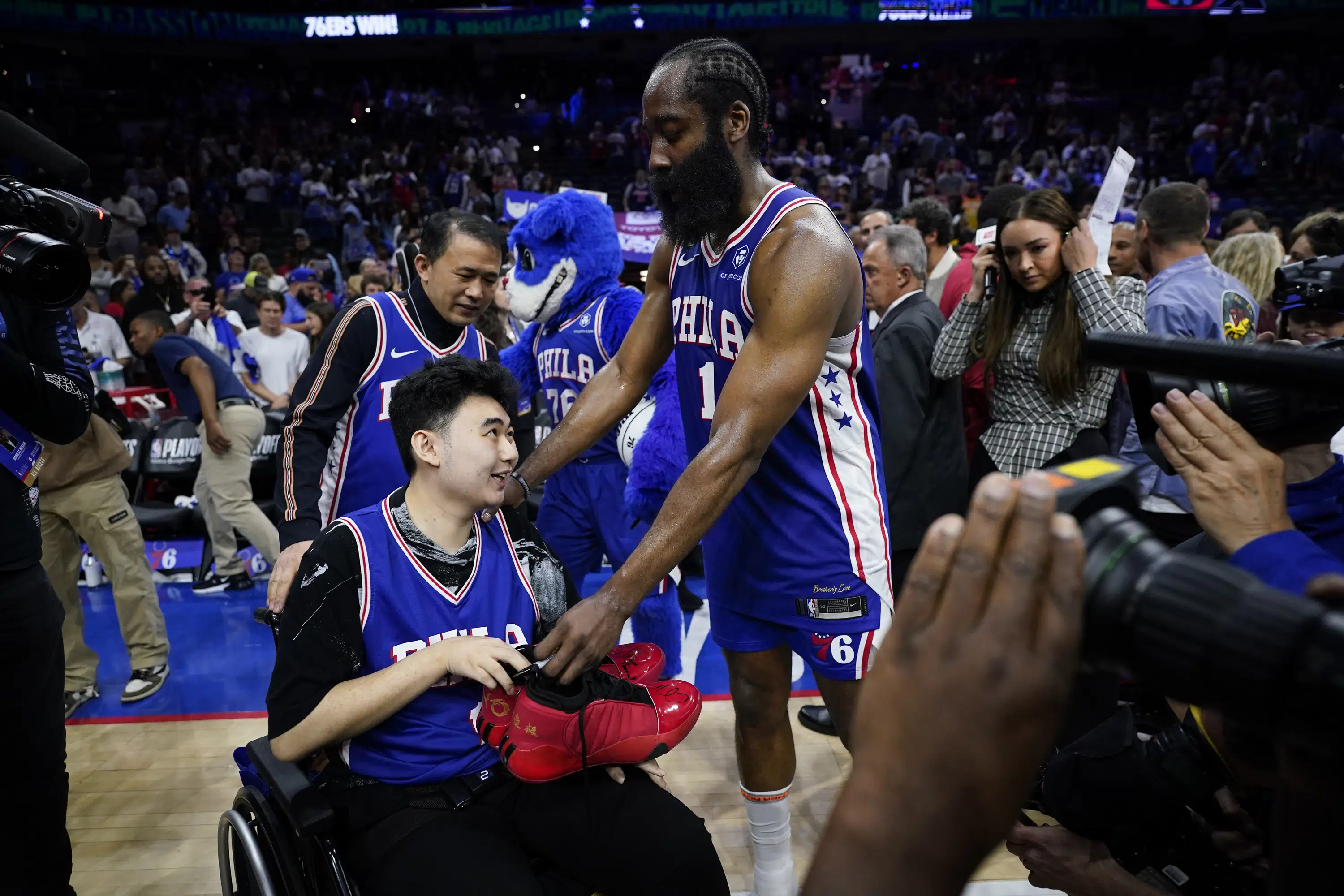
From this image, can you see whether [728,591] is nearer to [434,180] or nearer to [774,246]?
[774,246]

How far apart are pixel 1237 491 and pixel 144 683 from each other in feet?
13.6

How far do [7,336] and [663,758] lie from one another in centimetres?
232

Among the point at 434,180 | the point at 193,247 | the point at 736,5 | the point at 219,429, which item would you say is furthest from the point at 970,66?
the point at 219,429

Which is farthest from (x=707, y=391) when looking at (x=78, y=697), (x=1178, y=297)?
(x=78, y=697)

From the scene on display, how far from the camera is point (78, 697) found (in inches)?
151

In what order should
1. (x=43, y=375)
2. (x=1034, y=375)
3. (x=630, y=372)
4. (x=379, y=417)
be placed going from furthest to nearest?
(x=1034, y=375)
(x=379, y=417)
(x=630, y=372)
(x=43, y=375)

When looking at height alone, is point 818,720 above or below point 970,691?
below

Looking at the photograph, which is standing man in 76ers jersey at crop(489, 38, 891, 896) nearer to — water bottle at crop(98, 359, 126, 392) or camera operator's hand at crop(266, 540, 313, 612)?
camera operator's hand at crop(266, 540, 313, 612)

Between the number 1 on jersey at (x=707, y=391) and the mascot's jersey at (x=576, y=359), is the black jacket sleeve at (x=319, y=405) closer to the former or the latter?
the mascot's jersey at (x=576, y=359)

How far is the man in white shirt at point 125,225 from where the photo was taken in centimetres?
1252

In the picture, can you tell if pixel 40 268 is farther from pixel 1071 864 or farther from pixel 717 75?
pixel 1071 864

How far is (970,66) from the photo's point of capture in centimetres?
2047

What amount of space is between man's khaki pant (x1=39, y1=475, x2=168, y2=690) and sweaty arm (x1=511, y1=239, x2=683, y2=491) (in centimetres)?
253

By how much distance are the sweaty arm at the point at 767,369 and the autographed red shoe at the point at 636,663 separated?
14.0 inches
